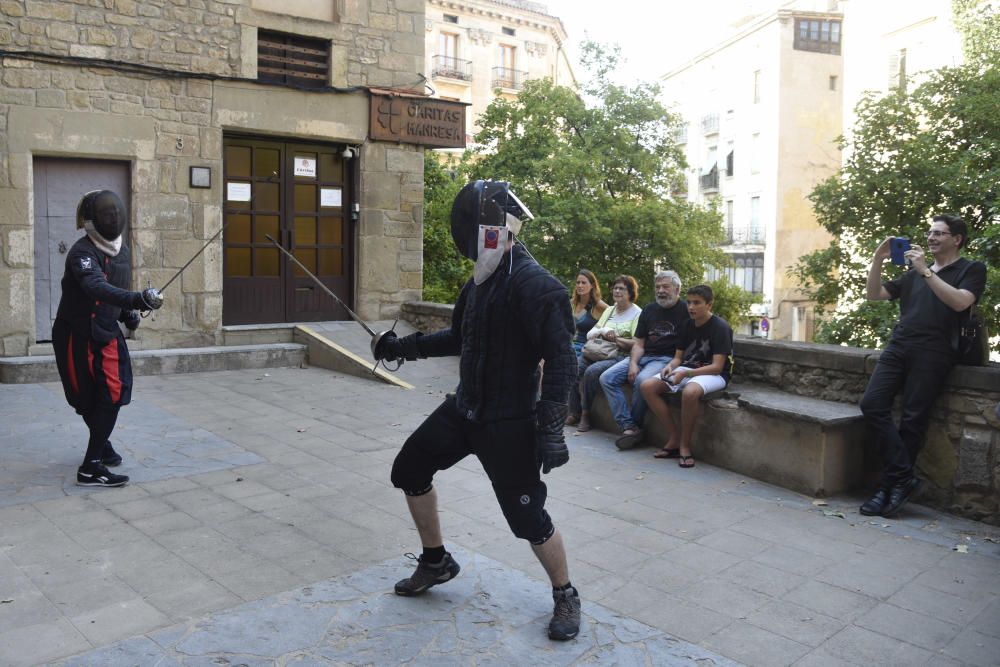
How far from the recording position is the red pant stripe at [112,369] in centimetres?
533

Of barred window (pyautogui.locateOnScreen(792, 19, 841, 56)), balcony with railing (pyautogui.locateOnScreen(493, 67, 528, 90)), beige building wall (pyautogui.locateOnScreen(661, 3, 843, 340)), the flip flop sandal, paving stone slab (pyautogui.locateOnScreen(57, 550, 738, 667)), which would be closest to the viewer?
paving stone slab (pyautogui.locateOnScreen(57, 550, 738, 667))

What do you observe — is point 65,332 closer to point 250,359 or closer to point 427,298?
point 250,359

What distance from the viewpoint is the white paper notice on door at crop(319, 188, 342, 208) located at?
37.6 ft

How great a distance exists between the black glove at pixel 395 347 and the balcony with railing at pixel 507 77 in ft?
139

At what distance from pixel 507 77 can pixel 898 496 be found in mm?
42314

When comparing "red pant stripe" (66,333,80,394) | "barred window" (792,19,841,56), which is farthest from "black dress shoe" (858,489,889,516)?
"barred window" (792,19,841,56)

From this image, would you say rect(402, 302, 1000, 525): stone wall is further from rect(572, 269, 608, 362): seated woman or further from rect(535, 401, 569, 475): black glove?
rect(535, 401, 569, 475): black glove

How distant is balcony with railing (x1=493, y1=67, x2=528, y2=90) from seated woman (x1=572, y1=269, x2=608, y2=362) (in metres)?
38.4

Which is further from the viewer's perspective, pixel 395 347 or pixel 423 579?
pixel 395 347

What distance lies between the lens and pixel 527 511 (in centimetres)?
345

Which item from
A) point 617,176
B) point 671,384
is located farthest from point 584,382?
point 617,176

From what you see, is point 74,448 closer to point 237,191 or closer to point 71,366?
point 71,366

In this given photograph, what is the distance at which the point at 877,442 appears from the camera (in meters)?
5.53

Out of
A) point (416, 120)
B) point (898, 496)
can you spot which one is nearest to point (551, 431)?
point (898, 496)
